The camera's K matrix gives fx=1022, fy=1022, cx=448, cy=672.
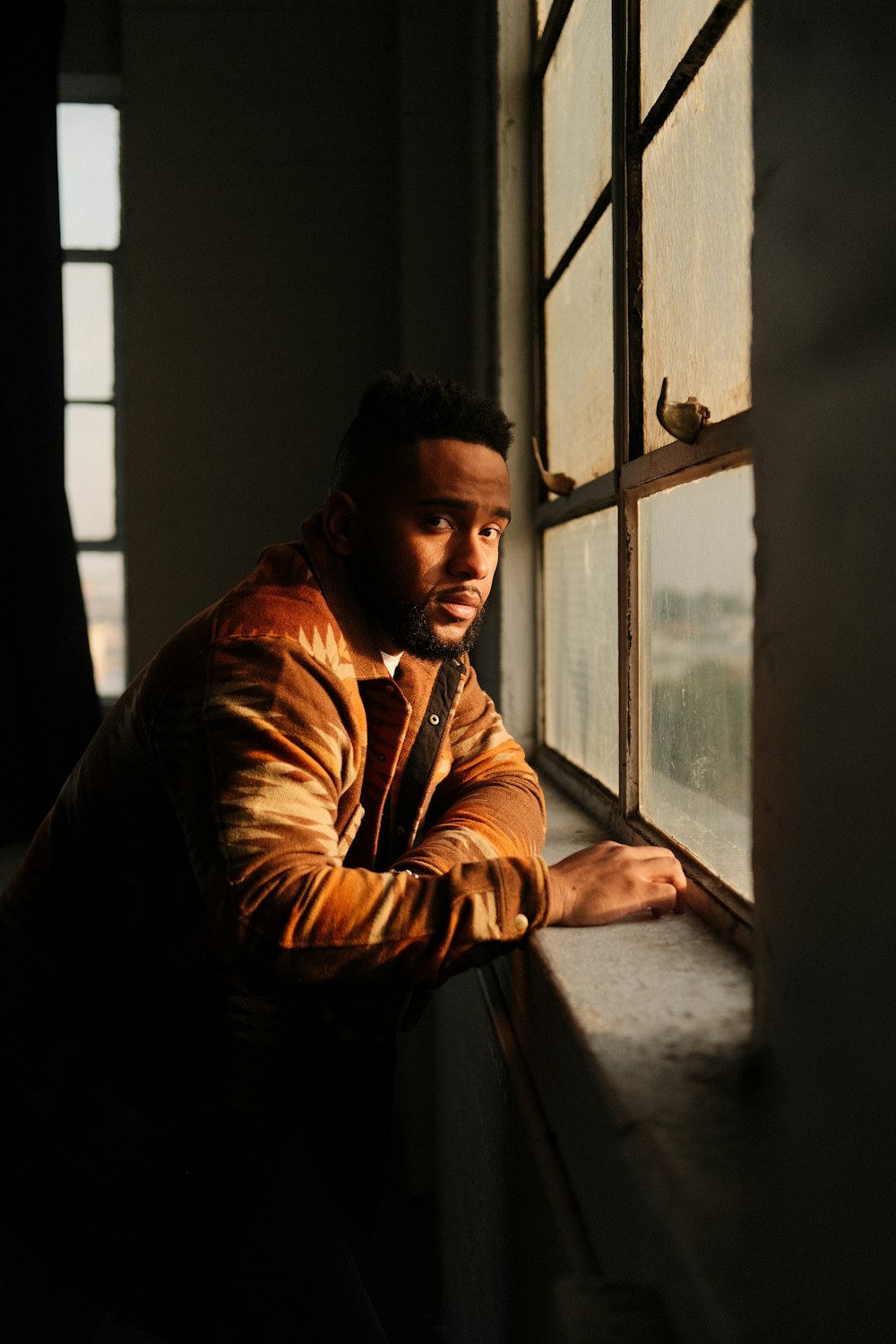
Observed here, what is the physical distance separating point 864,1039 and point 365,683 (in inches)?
28.3

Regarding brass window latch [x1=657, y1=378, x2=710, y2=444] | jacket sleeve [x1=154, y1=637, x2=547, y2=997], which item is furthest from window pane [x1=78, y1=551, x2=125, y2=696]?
brass window latch [x1=657, y1=378, x2=710, y2=444]

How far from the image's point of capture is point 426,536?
109cm

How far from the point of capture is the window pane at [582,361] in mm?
1447

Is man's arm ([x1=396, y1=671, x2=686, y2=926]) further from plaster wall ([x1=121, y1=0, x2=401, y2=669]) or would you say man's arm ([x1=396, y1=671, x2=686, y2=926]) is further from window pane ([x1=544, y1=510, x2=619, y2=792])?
plaster wall ([x1=121, y1=0, x2=401, y2=669])

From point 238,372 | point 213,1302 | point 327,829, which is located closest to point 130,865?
point 327,829

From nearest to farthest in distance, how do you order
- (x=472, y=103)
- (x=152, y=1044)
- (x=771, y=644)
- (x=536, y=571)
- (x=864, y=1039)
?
1. (x=864, y=1039)
2. (x=771, y=644)
3. (x=152, y=1044)
4. (x=536, y=571)
5. (x=472, y=103)

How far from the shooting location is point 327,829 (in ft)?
2.98

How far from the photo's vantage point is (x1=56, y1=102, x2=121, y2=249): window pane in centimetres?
272

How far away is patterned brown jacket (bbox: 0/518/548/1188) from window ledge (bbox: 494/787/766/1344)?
10cm

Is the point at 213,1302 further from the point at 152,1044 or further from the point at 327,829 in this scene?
the point at 327,829

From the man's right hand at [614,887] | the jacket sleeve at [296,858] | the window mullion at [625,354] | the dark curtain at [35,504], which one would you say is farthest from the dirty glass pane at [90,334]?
the man's right hand at [614,887]

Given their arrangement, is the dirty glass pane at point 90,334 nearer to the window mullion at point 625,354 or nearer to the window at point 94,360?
the window at point 94,360

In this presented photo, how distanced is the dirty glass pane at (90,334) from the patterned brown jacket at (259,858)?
1.90m

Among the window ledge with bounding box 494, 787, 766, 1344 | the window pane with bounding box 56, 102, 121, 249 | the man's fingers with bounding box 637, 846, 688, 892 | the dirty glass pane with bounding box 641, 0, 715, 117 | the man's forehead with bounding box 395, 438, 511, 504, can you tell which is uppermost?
the window pane with bounding box 56, 102, 121, 249
